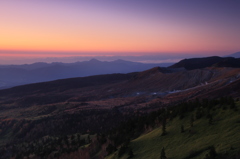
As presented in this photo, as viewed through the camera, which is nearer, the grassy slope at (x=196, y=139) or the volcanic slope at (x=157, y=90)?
the grassy slope at (x=196, y=139)

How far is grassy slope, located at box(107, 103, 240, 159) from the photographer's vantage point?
6898 mm

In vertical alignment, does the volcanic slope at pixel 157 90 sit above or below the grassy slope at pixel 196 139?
below

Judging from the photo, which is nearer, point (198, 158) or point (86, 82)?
point (198, 158)

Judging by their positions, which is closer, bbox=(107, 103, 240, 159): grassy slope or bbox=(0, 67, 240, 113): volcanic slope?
bbox=(107, 103, 240, 159): grassy slope

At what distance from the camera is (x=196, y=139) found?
8.09 meters

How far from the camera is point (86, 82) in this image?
97.2 meters

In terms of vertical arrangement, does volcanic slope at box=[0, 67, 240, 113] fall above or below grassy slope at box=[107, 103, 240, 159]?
below

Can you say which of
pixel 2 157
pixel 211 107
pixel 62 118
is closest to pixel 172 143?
pixel 211 107

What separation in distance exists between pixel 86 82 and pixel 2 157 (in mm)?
75748

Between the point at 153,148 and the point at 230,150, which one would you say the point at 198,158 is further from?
the point at 153,148

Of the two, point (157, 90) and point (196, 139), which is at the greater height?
point (196, 139)

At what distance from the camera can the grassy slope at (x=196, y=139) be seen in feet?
22.6

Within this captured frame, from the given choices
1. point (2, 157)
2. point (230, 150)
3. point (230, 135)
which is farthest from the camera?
point (2, 157)

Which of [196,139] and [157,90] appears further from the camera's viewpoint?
[157,90]
